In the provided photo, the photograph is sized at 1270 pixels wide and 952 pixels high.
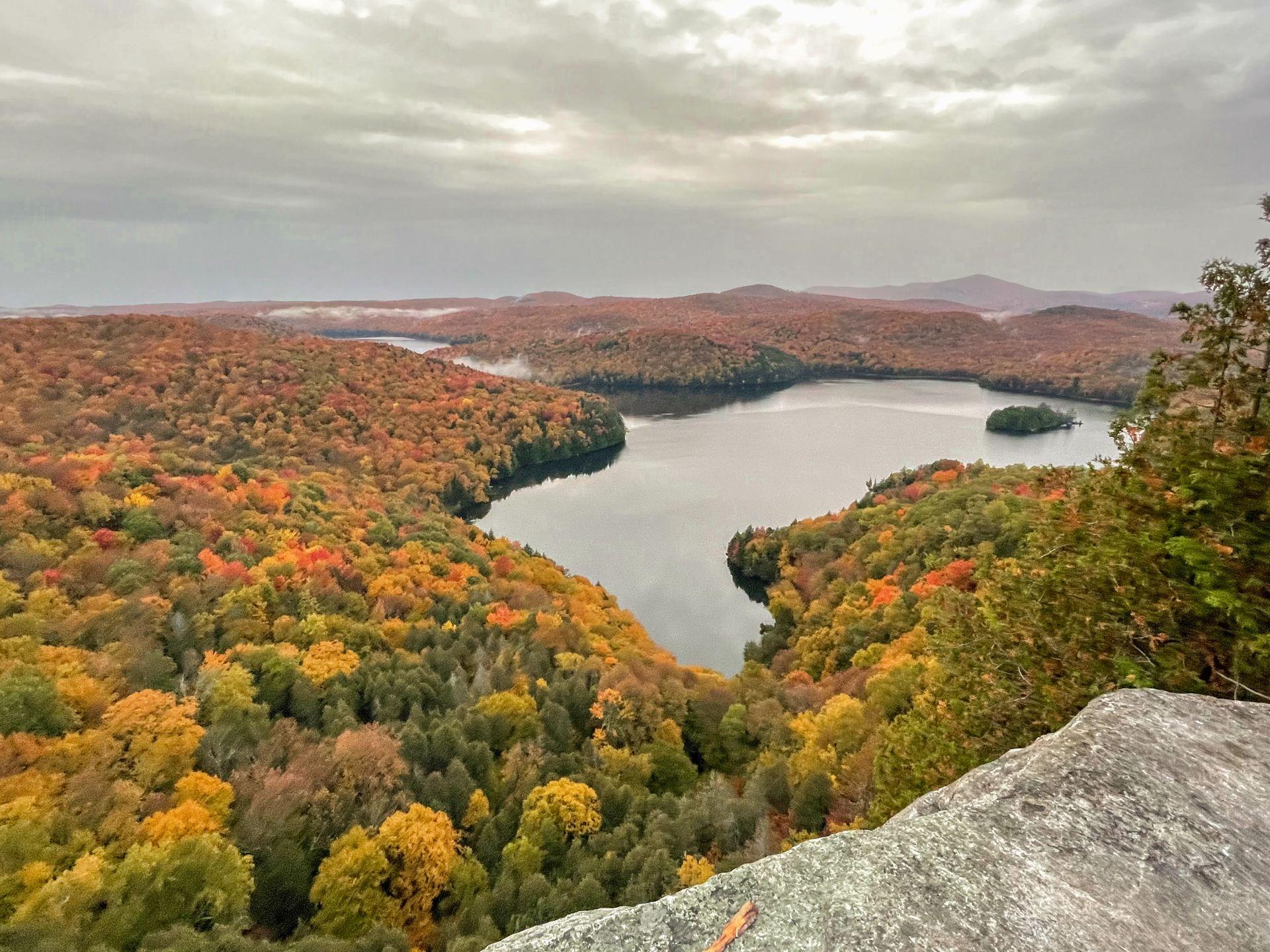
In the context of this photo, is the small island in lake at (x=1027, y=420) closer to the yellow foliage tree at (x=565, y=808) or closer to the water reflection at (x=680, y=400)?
the water reflection at (x=680, y=400)

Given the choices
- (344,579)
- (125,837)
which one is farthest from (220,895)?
(344,579)

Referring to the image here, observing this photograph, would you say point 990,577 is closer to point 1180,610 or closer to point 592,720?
point 1180,610

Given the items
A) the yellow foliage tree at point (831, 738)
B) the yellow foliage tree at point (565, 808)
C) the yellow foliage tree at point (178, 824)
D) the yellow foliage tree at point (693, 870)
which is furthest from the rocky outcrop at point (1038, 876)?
the yellow foliage tree at point (178, 824)

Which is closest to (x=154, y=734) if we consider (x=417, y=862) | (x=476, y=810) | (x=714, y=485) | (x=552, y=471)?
(x=417, y=862)

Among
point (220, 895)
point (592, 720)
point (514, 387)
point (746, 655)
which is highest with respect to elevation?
point (514, 387)

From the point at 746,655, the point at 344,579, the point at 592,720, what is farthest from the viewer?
the point at 746,655

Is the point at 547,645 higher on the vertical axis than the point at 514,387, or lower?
lower

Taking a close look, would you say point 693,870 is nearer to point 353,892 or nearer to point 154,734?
point 353,892
